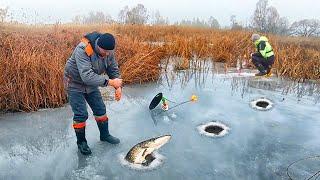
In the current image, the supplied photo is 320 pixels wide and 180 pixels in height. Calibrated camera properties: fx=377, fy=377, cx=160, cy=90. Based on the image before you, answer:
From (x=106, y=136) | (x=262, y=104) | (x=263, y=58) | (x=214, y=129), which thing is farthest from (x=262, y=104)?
(x=263, y=58)

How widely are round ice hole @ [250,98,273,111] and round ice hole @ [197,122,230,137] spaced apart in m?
1.28

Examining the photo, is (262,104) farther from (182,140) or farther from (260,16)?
(260,16)

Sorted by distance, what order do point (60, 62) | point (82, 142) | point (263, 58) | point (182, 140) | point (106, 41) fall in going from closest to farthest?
point (106, 41), point (82, 142), point (182, 140), point (60, 62), point (263, 58)

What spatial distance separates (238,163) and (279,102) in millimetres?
3178

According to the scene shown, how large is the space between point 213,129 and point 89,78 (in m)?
2.36

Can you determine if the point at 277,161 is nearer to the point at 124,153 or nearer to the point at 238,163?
the point at 238,163

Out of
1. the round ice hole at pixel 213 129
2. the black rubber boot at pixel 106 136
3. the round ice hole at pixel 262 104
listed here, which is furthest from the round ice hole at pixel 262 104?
the black rubber boot at pixel 106 136

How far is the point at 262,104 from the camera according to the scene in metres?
7.23

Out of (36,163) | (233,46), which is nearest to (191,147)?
(36,163)

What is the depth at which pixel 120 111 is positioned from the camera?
21.4 feet

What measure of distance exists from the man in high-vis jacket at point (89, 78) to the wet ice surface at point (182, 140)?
13.9 inches

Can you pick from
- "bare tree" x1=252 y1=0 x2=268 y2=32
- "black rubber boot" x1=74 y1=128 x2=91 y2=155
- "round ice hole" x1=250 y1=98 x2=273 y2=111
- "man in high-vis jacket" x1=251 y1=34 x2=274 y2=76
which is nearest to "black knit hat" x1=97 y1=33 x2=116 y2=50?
"black rubber boot" x1=74 y1=128 x2=91 y2=155

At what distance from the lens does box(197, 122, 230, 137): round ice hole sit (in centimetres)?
559

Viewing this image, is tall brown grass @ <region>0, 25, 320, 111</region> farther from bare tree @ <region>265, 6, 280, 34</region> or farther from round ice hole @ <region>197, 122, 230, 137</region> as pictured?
bare tree @ <region>265, 6, 280, 34</region>
